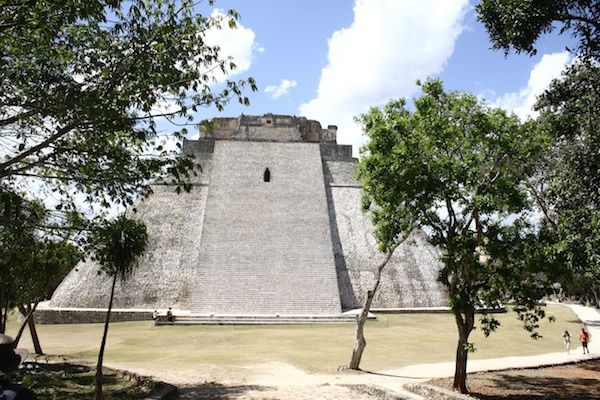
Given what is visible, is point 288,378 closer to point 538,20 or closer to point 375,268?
point 538,20

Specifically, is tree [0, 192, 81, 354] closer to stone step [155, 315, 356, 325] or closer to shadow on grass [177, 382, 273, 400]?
shadow on grass [177, 382, 273, 400]

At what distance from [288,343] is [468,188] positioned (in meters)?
6.74

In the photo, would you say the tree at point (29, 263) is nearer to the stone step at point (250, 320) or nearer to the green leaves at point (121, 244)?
the green leaves at point (121, 244)

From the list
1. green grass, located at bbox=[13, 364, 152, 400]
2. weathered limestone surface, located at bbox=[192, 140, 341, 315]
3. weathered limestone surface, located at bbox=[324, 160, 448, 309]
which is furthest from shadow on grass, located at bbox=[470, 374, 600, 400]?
weathered limestone surface, located at bbox=[324, 160, 448, 309]

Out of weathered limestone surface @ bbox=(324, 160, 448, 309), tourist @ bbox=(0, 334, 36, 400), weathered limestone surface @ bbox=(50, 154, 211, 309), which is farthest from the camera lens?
weathered limestone surface @ bbox=(324, 160, 448, 309)

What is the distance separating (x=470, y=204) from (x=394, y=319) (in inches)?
408

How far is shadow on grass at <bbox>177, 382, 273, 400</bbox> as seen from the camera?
693cm

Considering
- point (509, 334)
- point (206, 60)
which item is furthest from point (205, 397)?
point (509, 334)

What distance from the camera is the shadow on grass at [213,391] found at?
6926mm

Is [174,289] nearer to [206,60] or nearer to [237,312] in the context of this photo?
[237,312]

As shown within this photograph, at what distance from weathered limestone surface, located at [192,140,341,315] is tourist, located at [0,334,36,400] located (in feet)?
48.7

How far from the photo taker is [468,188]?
7.75m

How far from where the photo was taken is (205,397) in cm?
691

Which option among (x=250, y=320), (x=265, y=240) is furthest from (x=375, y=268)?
(x=250, y=320)
